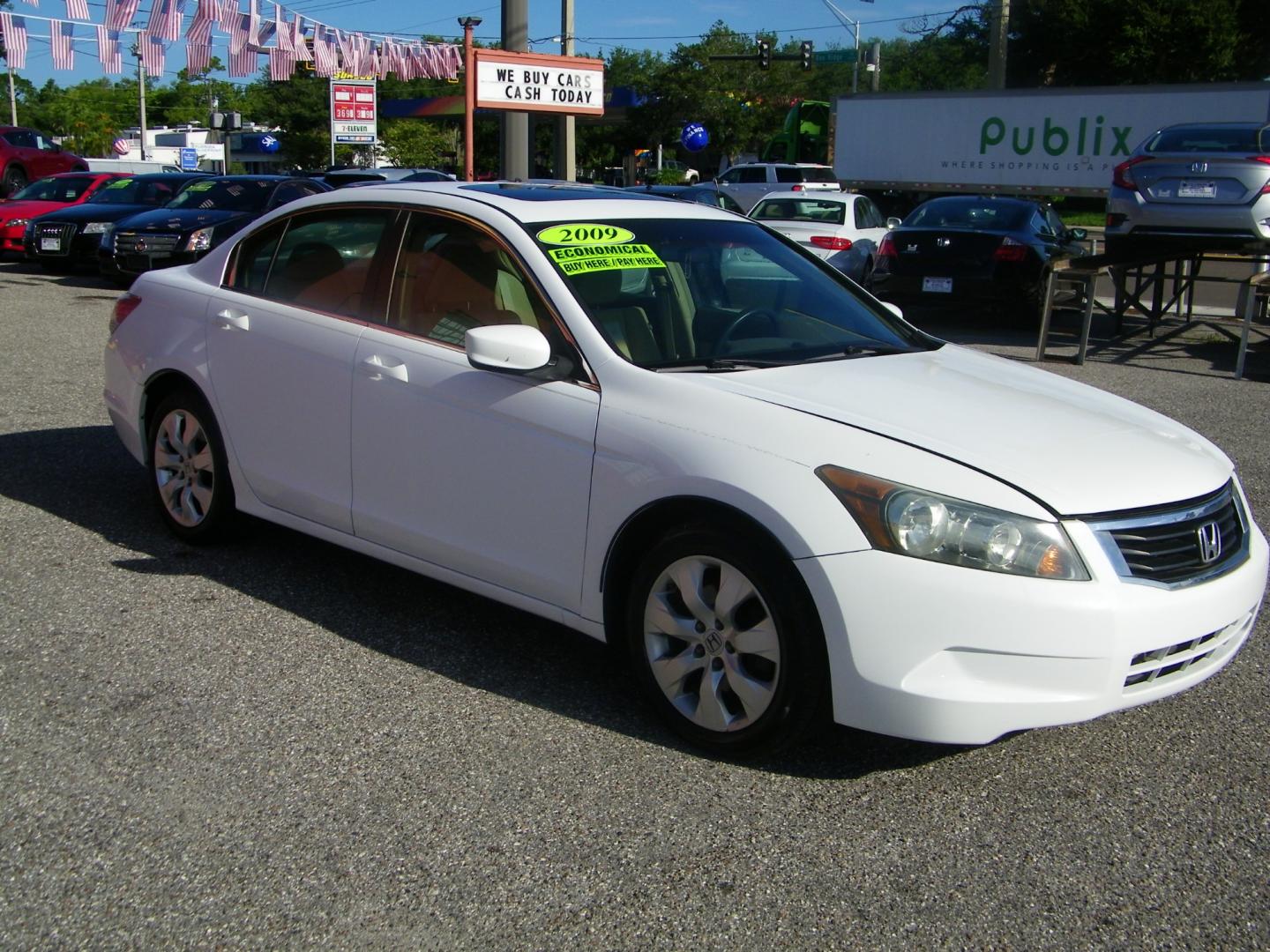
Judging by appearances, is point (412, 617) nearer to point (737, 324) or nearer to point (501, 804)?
point (501, 804)

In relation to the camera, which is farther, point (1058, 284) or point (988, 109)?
point (988, 109)

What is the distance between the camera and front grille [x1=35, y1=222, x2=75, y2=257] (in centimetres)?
1811

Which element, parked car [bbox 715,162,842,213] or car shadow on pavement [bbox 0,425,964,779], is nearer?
car shadow on pavement [bbox 0,425,964,779]

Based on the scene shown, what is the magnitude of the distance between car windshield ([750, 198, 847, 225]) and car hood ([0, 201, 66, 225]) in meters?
11.2

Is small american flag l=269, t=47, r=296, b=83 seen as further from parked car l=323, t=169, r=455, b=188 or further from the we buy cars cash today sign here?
the we buy cars cash today sign

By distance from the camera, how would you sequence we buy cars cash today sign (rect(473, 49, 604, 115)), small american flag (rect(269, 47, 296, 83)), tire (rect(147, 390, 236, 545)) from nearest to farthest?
1. tire (rect(147, 390, 236, 545))
2. we buy cars cash today sign (rect(473, 49, 604, 115))
3. small american flag (rect(269, 47, 296, 83))

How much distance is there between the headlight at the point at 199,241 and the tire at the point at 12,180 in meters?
14.1

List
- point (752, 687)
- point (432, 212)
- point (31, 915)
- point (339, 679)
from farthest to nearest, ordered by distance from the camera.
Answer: point (432, 212) → point (339, 679) → point (752, 687) → point (31, 915)

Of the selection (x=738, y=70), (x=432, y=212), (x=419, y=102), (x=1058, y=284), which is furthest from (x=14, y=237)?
(x=738, y=70)

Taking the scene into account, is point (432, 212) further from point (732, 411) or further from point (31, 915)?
point (31, 915)

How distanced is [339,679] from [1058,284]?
32.0ft

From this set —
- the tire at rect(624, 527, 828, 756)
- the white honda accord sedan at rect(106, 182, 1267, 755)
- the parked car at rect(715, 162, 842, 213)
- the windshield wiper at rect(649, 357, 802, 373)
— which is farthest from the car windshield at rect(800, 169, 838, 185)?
the tire at rect(624, 527, 828, 756)

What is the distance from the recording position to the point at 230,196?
1728 centimetres

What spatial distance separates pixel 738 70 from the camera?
6412 cm
